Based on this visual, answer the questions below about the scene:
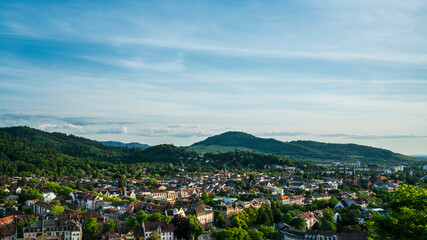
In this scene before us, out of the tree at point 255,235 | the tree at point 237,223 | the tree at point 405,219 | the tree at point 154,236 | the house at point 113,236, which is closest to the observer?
the tree at point 405,219

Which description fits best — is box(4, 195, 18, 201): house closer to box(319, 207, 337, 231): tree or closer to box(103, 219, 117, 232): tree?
box(103, 219, 117, 232): tree

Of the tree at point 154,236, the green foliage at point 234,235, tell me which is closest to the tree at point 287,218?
the green foliage at point 234,235

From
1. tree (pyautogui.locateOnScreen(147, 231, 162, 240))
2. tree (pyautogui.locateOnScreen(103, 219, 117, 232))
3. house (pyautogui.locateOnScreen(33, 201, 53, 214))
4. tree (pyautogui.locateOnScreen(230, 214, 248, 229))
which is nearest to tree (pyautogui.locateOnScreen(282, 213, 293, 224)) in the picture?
tree (pyautogui.locateOnScreen(230, 214, 248, 229))

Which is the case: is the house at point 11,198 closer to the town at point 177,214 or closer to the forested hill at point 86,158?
the town at point 177,214

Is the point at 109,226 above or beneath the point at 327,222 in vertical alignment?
beneath

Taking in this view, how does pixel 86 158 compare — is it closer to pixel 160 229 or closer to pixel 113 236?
pixel 160 229

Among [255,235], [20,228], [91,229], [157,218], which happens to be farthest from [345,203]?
[20,228]

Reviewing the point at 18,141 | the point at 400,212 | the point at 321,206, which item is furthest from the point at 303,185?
the point at 18,141
